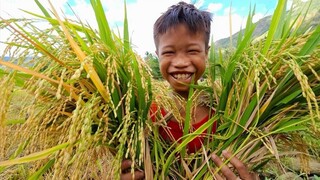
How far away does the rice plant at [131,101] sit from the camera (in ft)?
3.73

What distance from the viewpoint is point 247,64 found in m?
1.50

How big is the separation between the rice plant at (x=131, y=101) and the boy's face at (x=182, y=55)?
181 millimetres

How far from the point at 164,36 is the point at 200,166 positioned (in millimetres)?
788

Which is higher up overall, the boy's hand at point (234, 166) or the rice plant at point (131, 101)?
the rice plant at point (131, 101)

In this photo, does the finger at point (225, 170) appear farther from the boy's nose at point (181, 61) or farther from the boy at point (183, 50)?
the boy's nose at point (181, 61)

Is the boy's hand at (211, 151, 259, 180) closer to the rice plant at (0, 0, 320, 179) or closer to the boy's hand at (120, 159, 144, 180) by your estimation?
the rice plant at (0, 0, 320, 179)

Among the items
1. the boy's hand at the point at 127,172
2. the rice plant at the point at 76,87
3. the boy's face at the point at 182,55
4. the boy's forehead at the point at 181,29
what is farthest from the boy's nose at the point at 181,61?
the boy's hand at the point at 127,172

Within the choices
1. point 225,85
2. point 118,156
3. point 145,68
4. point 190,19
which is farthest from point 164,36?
point 118,156

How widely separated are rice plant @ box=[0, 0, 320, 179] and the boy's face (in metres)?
0.18

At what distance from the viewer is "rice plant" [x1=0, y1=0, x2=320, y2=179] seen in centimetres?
114

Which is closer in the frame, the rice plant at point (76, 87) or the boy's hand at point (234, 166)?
the rice plant at point (76, 87)

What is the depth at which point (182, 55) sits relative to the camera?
1.88 m

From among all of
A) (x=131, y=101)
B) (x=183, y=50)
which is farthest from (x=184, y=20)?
(x=131, y=101)

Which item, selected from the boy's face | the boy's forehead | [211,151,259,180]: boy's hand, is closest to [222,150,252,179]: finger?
[211,151,259,180]: boy's hand
